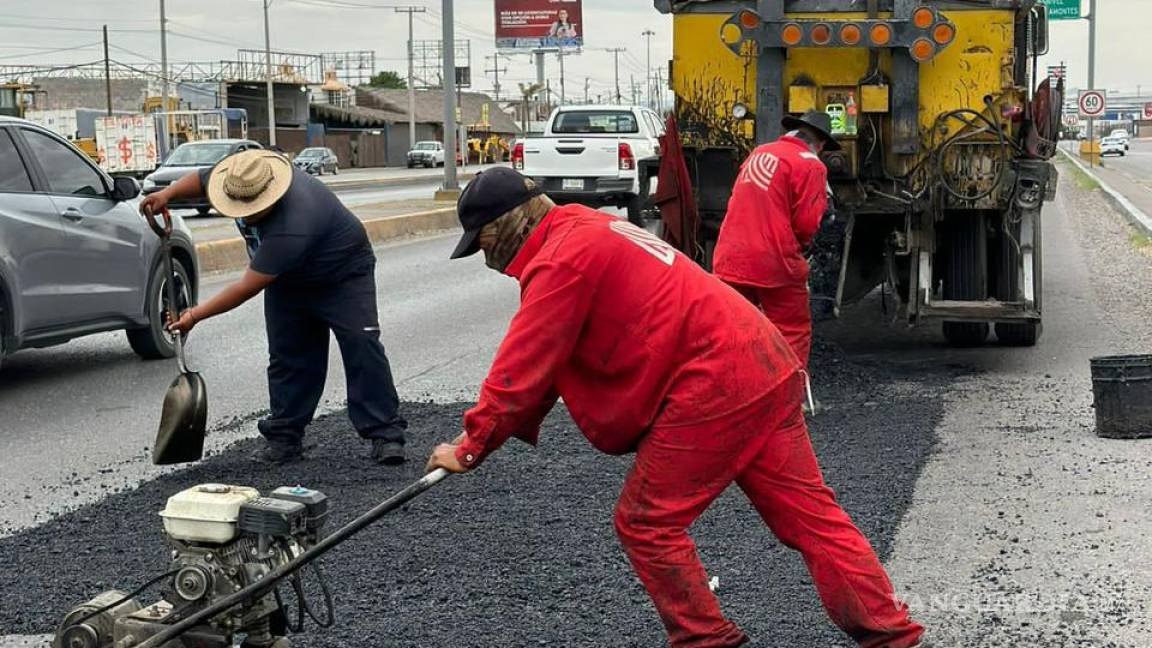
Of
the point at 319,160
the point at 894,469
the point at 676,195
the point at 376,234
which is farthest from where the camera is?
the point at 319,160

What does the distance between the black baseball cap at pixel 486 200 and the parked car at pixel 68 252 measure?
20.6ft

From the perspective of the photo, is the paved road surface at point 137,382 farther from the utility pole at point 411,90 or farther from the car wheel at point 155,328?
the utility pole at point 411,90

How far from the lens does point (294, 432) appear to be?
771 cm

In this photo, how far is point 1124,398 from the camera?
802cm

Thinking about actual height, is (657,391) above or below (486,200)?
below

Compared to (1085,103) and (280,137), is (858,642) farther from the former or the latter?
(280,137)

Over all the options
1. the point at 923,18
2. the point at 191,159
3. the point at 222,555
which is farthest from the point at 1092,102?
the point at 222,555

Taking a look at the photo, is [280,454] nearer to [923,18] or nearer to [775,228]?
[775,228]

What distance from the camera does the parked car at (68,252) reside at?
9820 mm

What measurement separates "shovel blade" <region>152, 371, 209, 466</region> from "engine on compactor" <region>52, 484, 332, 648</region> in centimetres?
210

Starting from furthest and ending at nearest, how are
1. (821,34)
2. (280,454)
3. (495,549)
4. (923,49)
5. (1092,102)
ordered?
(1092,102) → (821,34) → (923,49) → (280,454) → (495,549)

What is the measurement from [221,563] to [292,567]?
346 mm

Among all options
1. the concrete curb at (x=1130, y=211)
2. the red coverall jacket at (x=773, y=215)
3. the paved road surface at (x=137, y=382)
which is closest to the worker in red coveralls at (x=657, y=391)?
the paved road surface at (x=137, y=382)

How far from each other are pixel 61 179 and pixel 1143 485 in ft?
23.9
